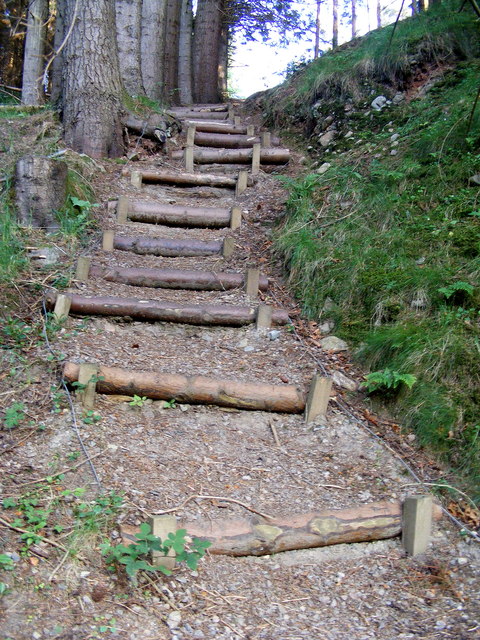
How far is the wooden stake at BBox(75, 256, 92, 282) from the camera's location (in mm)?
4551

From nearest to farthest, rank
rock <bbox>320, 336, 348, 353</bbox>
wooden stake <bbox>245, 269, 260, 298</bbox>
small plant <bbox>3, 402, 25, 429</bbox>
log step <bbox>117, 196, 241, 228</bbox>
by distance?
small plant <bbox>3, 402, 25, 429</bbox>
rock <bbox>320, 336, 348, 353</bbox>
wooden stake <bbox>245, 269, 260, 298</bbox>
log step <bbox>117, 196, 241, 228</bbox>

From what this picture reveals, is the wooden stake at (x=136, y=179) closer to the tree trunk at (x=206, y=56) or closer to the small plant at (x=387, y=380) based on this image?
the small plant at (x=387, y=380)

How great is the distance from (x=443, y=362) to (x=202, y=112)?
7.87 m

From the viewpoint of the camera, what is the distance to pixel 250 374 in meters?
3.89

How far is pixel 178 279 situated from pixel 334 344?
4.78ft

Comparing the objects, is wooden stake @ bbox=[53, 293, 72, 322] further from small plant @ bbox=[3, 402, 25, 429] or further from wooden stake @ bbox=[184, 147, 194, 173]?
wooden stake @ bbox=[184, 147, 194, 173]

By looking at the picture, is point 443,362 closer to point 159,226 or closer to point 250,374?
point 250,374

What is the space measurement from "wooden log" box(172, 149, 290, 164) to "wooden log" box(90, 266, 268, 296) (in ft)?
9.76

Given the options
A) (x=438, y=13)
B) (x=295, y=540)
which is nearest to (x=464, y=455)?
(x=295, y=540)

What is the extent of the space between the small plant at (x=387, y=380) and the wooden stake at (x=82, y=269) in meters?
2.35

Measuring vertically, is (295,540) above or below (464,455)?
below

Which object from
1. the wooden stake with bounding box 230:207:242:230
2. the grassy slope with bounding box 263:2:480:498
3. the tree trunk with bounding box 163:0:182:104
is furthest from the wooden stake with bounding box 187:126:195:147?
the tree trunk with bounding box 163:0:182:104

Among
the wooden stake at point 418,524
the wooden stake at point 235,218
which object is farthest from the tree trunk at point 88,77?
the wooden stake at point 418,524

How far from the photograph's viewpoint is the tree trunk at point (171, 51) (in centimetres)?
1077
